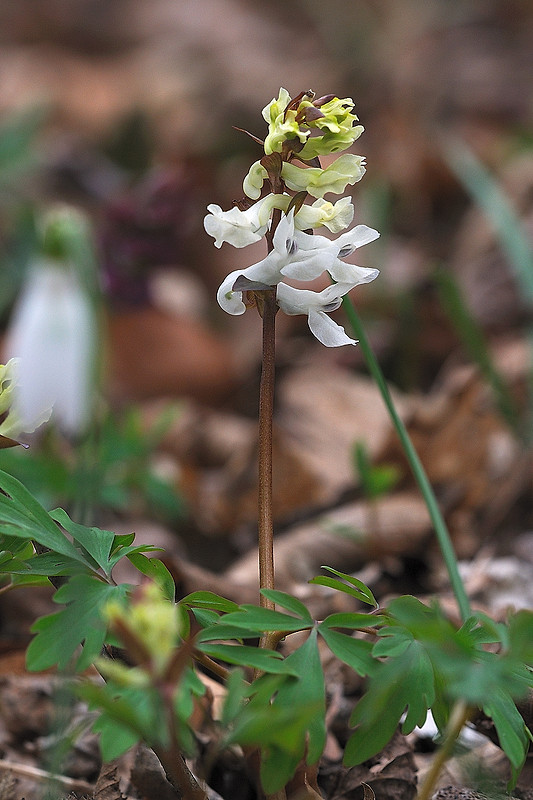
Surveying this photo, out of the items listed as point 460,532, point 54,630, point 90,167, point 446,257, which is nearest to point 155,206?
point 90,167

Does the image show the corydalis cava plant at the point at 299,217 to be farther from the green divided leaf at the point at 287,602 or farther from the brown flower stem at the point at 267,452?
the green divided leaf at the point at 287,602

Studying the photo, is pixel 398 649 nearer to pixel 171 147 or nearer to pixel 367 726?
pixel 367 726

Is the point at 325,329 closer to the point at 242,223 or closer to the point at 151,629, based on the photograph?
the point at 242,223

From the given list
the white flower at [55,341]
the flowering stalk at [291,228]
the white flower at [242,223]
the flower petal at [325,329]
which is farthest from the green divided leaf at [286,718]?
the white flower at [55,341]

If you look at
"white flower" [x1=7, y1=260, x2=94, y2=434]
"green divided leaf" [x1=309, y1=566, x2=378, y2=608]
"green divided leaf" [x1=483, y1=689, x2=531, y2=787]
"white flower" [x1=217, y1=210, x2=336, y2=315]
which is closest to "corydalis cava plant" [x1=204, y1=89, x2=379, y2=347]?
"white flower" [x1=217, y1=210, x2=336, y2=315]

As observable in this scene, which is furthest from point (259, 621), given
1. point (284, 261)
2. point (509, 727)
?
point (284, 261)
